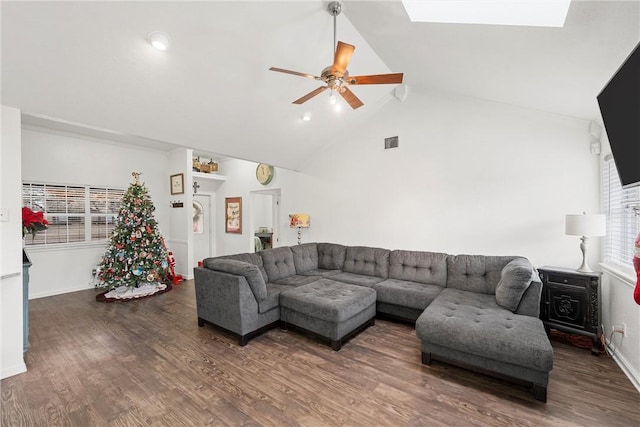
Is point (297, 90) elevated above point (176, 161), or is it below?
above

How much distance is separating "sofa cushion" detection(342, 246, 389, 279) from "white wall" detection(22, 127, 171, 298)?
4.69 meters

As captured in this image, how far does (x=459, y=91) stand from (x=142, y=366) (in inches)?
189

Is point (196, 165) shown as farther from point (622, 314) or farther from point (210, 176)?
point (622, 314)

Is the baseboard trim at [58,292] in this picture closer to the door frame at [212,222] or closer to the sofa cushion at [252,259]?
the door frame at [212,222]

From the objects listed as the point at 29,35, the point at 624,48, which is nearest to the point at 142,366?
the point at 29,35

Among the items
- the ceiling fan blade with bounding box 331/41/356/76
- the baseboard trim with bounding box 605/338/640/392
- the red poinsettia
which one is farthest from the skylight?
the red poinsettia

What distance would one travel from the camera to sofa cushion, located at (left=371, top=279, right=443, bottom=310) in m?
3.24

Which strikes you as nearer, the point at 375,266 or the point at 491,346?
the point at 491,346

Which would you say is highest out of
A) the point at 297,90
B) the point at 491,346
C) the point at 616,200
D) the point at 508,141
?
the point at 297,90

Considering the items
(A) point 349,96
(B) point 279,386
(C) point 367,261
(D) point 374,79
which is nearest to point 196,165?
(C) point 367,261

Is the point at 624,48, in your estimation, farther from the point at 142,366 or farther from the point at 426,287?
the point at 142,366

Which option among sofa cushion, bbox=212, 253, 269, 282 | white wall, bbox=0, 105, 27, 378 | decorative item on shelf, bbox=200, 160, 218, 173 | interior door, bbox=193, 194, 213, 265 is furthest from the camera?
interior door, bbox=193, 194, 213, 265

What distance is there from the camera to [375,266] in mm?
4168

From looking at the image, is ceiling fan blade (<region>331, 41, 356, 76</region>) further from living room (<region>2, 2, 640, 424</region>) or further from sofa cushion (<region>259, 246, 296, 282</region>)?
sofa cushion (<region>259, 246, 296, 282</region>)
